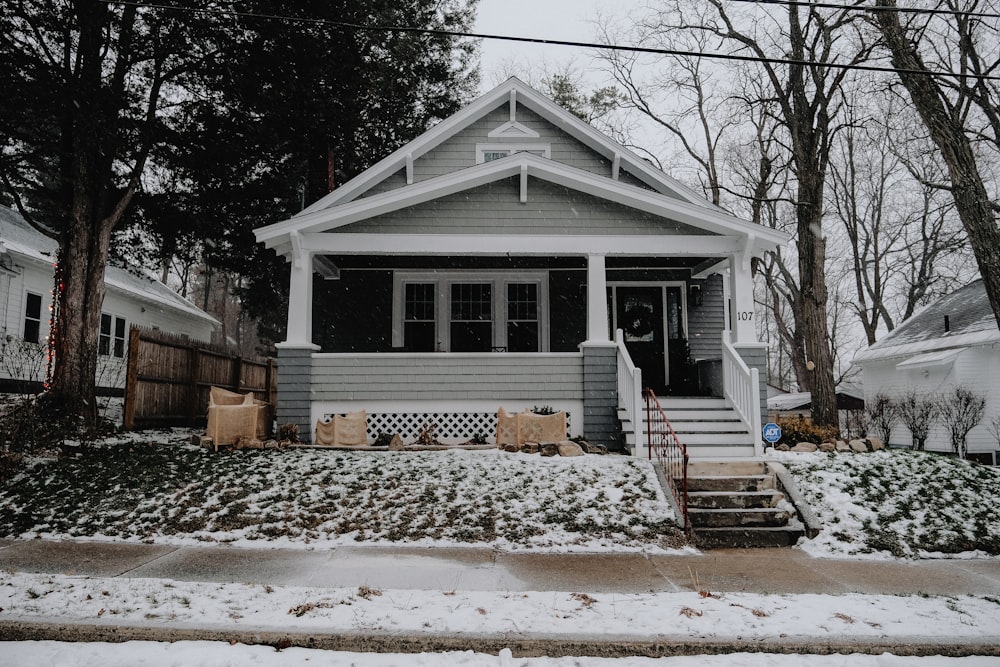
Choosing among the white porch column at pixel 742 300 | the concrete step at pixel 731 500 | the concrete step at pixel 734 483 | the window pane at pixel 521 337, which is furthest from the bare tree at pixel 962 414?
the concrete step at pixel 731 500

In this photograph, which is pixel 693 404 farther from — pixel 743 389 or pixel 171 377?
pixel 171 377

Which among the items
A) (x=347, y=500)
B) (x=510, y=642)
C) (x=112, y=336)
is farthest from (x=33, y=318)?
(x=510, y=642)

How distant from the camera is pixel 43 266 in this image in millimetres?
17391

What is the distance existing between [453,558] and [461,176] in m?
6.83

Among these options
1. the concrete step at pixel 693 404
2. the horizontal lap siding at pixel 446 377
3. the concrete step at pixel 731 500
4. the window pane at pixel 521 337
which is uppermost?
the window pane at pixel 521 337

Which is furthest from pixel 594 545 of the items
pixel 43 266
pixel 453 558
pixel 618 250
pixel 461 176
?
pixel 43 266

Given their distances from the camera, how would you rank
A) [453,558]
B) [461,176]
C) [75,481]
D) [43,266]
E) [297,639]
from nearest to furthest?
[297,639] → [453,558] → [75,481] → [461,176] → [43,266]

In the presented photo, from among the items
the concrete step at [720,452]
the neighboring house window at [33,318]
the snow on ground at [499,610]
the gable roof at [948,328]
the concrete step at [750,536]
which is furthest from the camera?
the gable roof at [948,328]

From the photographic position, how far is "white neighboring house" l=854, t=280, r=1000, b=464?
18.1 meters

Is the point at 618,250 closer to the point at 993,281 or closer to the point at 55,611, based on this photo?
the point at 993,281

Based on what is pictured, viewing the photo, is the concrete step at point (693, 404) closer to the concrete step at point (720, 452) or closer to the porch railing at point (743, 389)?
the porch railing at point (743, 389)

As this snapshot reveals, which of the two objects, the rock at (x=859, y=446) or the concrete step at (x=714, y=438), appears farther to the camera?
the rock at (x=859, y=446)

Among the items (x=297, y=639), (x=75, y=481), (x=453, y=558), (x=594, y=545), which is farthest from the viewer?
(x=75, y=481)

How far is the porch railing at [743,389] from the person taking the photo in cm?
1018
